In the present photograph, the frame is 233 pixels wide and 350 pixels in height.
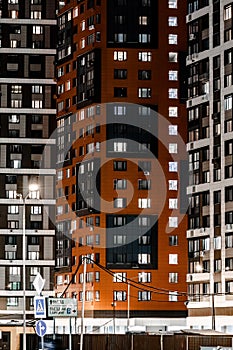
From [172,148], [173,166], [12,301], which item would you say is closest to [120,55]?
[172,148]

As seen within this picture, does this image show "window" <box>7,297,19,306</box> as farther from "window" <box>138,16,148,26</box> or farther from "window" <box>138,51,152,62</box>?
"window" <box>138,16,148,26</box>

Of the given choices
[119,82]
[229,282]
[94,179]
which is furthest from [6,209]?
[229,282]

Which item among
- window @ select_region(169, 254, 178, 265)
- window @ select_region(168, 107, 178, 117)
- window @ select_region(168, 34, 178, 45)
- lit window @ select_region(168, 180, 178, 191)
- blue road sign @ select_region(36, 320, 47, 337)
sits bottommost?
blue road sign @ select_region(36, 320, 47, 337)

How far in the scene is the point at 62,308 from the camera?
50031 mm

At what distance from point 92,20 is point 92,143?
9393 mm

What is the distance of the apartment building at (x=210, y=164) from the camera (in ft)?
235

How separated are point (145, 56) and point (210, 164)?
20.2 m

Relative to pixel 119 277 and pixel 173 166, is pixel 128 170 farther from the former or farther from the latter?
pixel 119 277

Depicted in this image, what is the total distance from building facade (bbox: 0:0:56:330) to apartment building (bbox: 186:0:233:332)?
14.2 m

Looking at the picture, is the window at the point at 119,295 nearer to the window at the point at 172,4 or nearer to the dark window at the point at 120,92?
the dark window at the point at 120,92

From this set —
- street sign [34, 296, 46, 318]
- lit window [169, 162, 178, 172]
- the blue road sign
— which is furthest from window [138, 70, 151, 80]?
street sign [34, 296, 46, 318]

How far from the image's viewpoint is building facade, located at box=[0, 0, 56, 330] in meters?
86.2

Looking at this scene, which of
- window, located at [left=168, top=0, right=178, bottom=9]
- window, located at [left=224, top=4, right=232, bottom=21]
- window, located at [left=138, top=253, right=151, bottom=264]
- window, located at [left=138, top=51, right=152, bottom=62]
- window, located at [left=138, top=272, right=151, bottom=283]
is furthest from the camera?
window, located at [left=138, top=51, right=152, bottom=62]

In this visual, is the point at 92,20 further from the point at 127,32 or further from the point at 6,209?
the point at 6,209
